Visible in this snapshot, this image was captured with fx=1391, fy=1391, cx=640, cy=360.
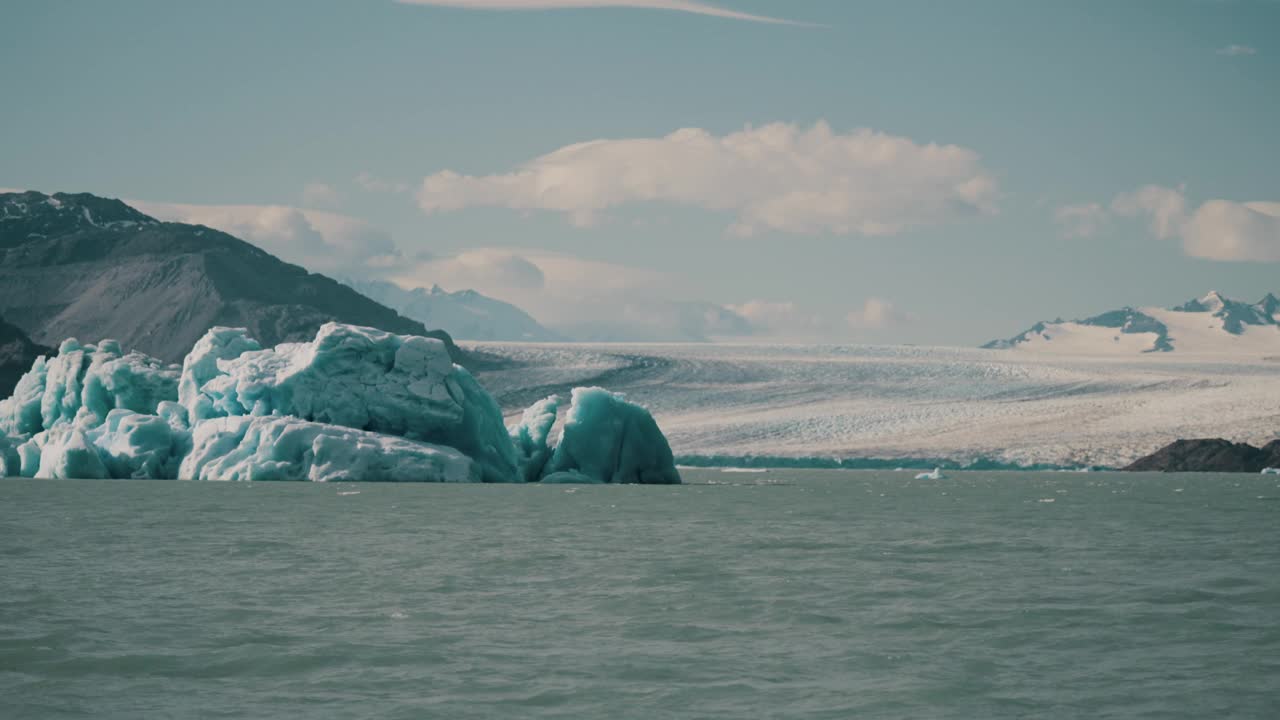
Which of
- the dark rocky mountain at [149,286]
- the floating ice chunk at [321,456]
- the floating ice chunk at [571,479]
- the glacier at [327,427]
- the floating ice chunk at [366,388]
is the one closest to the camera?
the floating ice chunk at [321,456]

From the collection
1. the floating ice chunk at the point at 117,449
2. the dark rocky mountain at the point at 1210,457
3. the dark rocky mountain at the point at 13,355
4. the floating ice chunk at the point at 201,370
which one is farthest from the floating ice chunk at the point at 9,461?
the dark rocky mountain at the point at 1210,457

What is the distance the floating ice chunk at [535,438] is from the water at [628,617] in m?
16.2

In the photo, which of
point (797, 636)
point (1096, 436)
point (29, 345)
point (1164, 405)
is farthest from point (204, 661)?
point (29, 345)

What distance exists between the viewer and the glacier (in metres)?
32.6

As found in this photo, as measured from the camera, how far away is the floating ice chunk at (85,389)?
123ft

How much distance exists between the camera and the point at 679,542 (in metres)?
18.0

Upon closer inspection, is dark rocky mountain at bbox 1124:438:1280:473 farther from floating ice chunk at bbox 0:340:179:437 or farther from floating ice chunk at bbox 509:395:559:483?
floating ice chunk at bbox 0:340:179:437

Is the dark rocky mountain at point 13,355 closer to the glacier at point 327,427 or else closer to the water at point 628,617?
the glacier at point 327,427

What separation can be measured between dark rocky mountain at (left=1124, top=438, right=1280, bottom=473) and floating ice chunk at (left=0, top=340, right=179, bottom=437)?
1413 inches

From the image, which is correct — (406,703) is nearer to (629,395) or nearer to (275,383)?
(275,383)

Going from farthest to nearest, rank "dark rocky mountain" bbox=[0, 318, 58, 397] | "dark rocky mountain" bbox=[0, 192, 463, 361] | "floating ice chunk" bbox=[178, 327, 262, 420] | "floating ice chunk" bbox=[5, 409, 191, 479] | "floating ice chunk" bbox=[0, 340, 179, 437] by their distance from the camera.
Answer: "dark rocky mountain" bbox=[0, 192, 463, 361], "dark rocky mountain" bbox=[0, 318, 58, 397], "floating ice chunk" bbox=[0, 340, 179, 437], "floating ice chunk" bbox=[178, 327, 262, 420], "floating ice chunk" bbox=[5, 409, 191, 479]

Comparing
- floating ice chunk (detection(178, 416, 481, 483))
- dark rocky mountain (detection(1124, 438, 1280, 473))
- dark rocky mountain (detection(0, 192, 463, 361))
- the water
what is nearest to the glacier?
floating ice chunk (detection(178, 416, 481, 483))

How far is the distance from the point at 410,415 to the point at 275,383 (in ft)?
10.9

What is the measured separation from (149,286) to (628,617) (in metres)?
120
